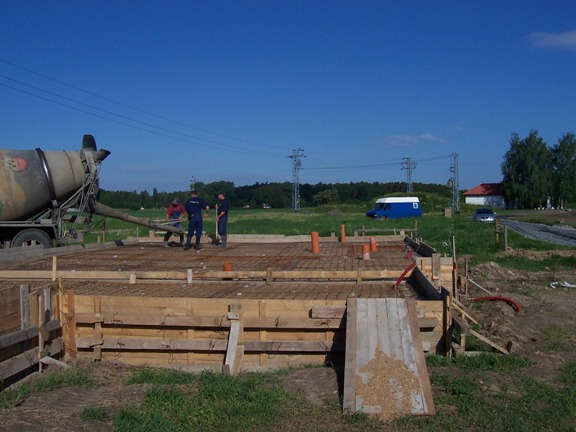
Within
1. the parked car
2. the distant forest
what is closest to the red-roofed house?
the distant forest

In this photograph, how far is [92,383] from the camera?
6934 mm

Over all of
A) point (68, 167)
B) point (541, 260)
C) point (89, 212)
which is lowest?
point (541, 260)

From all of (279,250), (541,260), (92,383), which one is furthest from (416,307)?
(541,260)

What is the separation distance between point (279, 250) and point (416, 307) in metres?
9.15

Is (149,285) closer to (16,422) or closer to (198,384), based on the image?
(198,384)

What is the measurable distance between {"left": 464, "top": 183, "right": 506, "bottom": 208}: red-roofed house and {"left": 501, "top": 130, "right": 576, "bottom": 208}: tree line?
38.9 ft

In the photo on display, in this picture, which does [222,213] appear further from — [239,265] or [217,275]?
[217,275]

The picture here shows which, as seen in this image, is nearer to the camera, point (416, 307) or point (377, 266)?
point (416, 307)

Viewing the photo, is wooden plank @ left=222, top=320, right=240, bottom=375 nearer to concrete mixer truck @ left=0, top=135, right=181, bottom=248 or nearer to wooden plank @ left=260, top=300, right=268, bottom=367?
wooden plank @ left=260, top=300, right=268, bottom=367

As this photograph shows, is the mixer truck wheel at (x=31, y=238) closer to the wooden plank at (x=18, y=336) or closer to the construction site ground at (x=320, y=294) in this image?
the construction site ground at (x=320, y=294)

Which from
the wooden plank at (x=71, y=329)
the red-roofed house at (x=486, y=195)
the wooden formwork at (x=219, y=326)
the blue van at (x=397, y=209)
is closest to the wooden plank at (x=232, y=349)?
the wooden formwork at (x=219, y=326)

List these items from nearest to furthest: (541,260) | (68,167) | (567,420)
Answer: (567,420) → (68,167) → (541,260)

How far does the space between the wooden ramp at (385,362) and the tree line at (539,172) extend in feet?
293

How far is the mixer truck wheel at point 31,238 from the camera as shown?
15492mm
